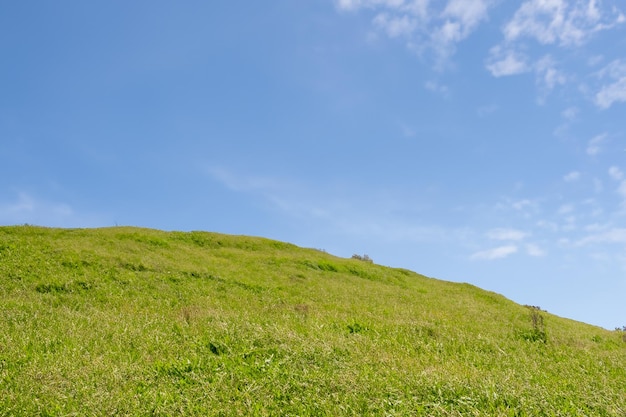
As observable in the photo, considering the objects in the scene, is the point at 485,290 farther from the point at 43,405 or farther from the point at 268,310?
the point at 43,405

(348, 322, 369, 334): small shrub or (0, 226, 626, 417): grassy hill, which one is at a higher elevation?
(348, 322, 369, 334): small shrub

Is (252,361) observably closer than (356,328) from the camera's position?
Yes

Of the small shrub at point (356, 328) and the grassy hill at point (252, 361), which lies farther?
the small shrub at point (356, 328)

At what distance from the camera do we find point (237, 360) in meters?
9.54

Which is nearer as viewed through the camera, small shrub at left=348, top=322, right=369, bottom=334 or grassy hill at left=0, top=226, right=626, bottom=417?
grassy hill at left=0, top=226, right=626, bottom=417

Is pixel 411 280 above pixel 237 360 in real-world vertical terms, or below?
above

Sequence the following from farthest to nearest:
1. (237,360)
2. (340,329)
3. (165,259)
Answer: (165,259), (340,329), (237,360)

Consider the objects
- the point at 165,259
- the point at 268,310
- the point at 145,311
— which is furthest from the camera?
the point at 165,259

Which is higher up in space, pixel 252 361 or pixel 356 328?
pixel 356 328

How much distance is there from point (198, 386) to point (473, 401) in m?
4.63

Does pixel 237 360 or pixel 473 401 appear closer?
pixel 473 401

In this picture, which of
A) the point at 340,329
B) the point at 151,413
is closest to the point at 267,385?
the point at 151,413

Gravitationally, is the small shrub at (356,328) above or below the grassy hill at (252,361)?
above

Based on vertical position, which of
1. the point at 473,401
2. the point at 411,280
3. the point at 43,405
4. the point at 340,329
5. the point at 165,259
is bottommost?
the point at 43,405
